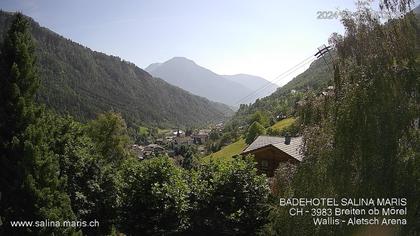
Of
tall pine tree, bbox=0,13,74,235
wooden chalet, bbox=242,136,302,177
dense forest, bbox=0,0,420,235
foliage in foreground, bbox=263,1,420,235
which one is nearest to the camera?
foliage in foreground, bbox=263,1,420,235

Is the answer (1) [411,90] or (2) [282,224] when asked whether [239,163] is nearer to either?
(2) [282,224]

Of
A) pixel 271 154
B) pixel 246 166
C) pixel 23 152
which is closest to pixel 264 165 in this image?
pixel 271 154

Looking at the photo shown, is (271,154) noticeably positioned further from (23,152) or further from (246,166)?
(23,152)

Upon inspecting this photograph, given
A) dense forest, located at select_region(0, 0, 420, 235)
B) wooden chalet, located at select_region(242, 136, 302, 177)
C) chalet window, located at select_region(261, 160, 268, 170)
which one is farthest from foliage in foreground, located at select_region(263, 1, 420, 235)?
chalet window, located at select_region(261, 160, 268, 170)

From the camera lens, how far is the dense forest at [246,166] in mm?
8633

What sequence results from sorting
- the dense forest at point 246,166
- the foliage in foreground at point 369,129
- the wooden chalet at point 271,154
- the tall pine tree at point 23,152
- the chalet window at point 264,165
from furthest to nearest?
the chalet window at point 264,165
the wooden chalet at point 271,154
the tall pine tree at point 23,152
the dense forest at point 246,166
the foliage in foreground at point 369,129

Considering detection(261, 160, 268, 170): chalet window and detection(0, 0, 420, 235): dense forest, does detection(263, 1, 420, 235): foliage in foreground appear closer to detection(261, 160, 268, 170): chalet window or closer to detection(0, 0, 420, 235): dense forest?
detection(0, 0, 420, 235): dense forest

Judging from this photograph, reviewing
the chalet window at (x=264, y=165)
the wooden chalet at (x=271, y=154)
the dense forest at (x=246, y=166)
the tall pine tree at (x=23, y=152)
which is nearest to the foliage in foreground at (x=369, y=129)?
the dense forest at (x=246, y=166)

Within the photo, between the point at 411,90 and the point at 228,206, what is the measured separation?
35.0 ft

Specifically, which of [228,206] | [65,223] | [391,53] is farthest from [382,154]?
[65,223]

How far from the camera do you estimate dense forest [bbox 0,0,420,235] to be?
8.63 meters

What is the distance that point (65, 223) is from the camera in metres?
16.0

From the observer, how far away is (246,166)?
721 inches

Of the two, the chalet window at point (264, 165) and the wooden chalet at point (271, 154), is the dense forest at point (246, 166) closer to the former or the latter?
the wooden chalet at point (271, 154)
